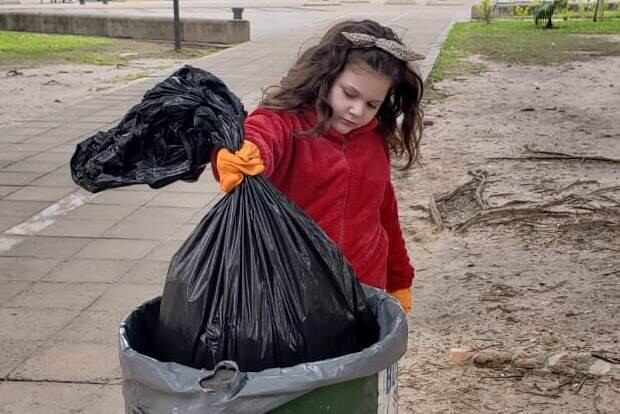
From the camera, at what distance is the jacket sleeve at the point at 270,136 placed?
2010 mm

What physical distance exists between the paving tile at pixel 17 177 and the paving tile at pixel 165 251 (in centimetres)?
175

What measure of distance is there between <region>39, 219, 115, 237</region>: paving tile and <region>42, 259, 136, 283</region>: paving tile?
48 centimetres

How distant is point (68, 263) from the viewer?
4758mm

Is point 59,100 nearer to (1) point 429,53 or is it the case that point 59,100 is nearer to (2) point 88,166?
(1) point 429,53

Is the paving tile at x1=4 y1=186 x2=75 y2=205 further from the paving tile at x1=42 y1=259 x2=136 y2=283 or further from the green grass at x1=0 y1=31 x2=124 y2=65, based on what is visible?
the green grass at x1=0 y1=31 x2=124 y2=65

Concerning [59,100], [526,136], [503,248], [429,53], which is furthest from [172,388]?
[429,53]

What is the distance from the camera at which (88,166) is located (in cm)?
198

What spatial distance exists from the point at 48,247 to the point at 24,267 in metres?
0.33

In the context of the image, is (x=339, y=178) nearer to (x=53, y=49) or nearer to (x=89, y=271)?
(x=89, y=271)

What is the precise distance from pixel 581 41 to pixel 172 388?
16.6 meters

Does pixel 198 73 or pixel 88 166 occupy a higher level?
pixel 198 73

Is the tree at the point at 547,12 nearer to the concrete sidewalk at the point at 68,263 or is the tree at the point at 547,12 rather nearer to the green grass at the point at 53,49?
the green grass at the point at 53,49

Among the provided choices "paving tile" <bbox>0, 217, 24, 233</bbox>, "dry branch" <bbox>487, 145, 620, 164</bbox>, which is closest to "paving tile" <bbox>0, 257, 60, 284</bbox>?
"paving tile" <bbox>0, 217, 24, 233</bbox>

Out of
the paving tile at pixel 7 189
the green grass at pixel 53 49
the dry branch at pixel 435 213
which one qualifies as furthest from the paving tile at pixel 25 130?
the green grass at pixel 53 49
